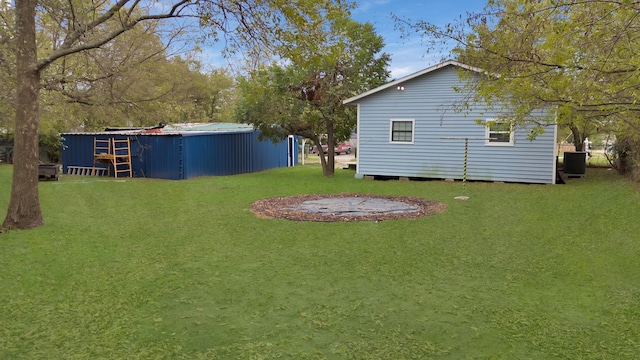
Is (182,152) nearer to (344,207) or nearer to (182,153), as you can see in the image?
(182,153)

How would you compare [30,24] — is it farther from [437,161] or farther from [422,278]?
[437,161]

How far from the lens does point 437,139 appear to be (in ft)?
53.6

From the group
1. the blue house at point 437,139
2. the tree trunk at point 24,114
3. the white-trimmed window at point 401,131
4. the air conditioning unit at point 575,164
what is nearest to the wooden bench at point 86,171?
the blue house at point 437,139

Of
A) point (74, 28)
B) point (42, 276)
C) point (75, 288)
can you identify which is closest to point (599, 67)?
point (75, 288)

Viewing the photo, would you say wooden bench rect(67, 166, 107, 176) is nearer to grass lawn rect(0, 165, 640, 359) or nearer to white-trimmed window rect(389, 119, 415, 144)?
grass lawn rect(0, 165, 640, 359)

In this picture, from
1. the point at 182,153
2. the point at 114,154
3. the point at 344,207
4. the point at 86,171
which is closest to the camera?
the point at 344,207

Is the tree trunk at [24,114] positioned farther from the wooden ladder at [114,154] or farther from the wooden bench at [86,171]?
the wooden bench at [86,171]

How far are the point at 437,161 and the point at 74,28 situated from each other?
11.8 meters

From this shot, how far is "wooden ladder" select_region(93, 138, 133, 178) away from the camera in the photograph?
1920 centimetres

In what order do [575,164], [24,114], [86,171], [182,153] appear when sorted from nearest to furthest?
1. [24,114]
2. [575,164]
3. [182,153]
4. [86,171]

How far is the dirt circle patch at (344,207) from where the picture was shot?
941cm

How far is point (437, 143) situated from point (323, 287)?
1217cm

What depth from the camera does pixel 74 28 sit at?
8.06 meters

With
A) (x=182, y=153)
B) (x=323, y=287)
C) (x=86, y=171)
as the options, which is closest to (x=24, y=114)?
(x=323, y=287)
